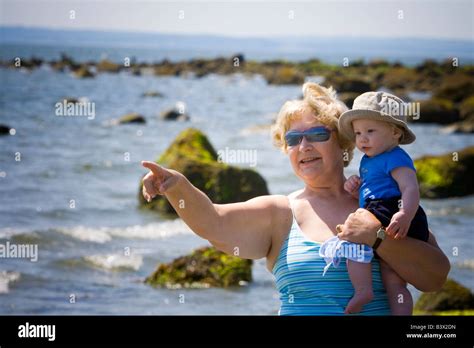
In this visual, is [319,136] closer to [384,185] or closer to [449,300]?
[384,185]

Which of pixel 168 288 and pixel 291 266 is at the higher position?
pixel 291 266

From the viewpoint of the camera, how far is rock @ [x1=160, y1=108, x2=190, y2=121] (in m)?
32.3

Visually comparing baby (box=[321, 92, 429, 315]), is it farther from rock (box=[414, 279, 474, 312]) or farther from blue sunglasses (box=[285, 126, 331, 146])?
rock (box=[414, 279, 474, 312])

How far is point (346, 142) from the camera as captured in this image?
17.9ft

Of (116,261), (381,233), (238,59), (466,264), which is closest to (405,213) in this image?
(381,233)

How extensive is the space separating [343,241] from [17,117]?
27.4 metres

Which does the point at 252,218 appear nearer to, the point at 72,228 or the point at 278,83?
→ the point at 72,228

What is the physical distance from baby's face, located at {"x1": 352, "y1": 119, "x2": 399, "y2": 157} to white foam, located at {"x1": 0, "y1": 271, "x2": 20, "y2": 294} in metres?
7.36

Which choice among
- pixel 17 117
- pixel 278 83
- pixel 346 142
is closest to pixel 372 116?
pixel 346 142

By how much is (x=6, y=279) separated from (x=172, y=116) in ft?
68.5

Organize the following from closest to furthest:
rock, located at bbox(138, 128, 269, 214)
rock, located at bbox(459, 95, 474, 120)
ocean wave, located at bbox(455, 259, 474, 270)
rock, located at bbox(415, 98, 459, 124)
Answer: ocean wave, located at bbox(455, 259, 474, 270)
rock, located at bbox(138, 128, 269, 214)
rock, located at bbox(459, 95, 474, 120)
rock, located at bbox(415, 98, 459, 124)

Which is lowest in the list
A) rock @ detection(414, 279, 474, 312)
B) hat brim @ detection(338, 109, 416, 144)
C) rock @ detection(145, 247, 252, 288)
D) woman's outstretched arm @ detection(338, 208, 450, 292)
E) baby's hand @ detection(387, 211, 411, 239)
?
rock @ detection(145, 247, 252, 288)

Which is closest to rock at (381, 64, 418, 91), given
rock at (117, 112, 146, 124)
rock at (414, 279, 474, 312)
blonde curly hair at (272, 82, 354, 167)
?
rock at (117, 112, 146, 124)

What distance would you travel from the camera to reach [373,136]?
5.30 meters
